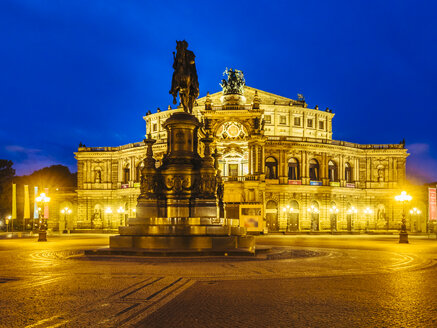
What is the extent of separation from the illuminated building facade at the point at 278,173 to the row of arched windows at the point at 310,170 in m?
0.15

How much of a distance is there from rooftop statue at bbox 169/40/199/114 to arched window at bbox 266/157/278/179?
50.0 meters

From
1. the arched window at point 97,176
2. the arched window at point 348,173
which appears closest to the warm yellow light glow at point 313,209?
the arched window at point 348,173

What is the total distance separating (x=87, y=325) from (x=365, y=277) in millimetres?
8962

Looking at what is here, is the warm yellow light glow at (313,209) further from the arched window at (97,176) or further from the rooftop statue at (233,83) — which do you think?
the arched window at (97,176)

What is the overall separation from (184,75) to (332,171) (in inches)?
2263

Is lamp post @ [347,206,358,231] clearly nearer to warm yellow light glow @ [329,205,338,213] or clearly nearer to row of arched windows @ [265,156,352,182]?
warm yellow light glow @ [329,205,338,213]

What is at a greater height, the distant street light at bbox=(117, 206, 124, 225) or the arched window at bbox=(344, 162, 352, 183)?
the arched window at bbox=(344, 162, 352, 183)

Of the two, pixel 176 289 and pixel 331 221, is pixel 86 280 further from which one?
pixel 331 221

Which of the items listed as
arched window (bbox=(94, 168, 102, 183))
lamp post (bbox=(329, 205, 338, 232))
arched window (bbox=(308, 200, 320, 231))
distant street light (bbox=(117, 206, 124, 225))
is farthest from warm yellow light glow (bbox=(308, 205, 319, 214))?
arched window (bbox=(94, 168, 102, 183))

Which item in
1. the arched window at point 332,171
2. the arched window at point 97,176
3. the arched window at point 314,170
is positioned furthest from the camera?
the arched window at point 97,176

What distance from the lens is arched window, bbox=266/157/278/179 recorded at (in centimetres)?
7338

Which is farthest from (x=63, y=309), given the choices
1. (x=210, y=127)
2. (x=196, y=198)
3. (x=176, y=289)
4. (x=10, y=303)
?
(x=210, y=127)

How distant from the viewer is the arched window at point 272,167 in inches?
2889

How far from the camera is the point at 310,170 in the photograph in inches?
2985
